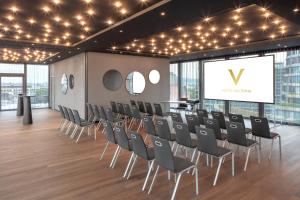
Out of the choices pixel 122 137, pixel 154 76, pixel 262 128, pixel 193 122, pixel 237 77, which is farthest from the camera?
pixel 154 76

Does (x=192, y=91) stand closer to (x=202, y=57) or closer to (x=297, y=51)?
(x=202, y=57)

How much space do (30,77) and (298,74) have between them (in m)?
15.7

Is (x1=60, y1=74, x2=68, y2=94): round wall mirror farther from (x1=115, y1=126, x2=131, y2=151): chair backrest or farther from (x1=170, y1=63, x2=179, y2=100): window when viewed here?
(x1=115, y1=126, x2=131, y2=151): chair backrest

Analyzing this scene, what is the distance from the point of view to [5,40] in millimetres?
7867

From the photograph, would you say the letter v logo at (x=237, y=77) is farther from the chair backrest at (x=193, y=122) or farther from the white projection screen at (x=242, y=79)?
the chair backrest at (x=193, y=122)

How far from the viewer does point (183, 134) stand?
4289mm

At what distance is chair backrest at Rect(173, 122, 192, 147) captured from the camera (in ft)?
13.8

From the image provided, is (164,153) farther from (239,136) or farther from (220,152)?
(239,136)

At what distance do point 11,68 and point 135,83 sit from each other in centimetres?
906

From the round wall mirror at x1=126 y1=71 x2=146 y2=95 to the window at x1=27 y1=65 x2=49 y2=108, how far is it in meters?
8.08

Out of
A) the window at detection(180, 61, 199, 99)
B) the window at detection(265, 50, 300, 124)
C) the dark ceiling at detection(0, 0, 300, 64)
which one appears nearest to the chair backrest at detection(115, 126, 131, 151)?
the dark ceiling at detection(0, 0, 300, 64)

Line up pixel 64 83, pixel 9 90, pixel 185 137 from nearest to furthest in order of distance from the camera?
1. pixel 185 137
2. pixel 64 83
3. pixel 9 90

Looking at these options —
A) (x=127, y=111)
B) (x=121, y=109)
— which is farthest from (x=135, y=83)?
(x=127, y=111)

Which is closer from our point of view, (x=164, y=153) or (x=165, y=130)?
(x=164, y=153)
